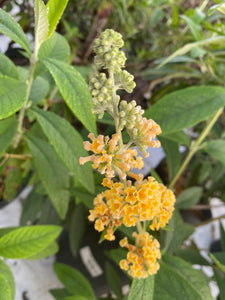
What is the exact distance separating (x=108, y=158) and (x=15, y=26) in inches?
7.9

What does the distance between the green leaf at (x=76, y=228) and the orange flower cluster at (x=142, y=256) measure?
347mm

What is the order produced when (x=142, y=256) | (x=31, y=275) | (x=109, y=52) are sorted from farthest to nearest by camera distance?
(x=31, y=275) → (x=142, y=256) → (x=109, y=52)

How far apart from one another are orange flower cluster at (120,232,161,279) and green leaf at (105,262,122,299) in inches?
13.7

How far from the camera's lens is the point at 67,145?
0.41 m

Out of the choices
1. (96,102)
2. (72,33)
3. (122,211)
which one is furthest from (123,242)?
(72,33)

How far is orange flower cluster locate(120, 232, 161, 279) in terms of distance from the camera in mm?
344

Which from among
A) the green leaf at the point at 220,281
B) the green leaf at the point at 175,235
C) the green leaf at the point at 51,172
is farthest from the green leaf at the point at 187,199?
the green leaf at the point at 51,172

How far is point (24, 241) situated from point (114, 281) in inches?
12.8

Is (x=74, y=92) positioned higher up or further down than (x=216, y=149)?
higher up

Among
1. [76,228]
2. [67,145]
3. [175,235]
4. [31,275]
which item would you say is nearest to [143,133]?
[67,145]

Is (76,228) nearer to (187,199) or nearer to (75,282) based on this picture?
(75,282)

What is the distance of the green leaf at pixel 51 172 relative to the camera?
0.50 meters

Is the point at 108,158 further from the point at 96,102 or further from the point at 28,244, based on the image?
the point at 28,244

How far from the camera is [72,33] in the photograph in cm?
73
